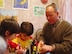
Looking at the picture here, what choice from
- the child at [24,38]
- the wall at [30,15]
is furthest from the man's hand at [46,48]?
the wall at [30,15]

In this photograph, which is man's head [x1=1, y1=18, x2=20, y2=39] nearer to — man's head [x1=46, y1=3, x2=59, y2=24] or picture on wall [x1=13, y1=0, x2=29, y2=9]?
man's head [x1=46, y1=3, x2=59, y2=24]

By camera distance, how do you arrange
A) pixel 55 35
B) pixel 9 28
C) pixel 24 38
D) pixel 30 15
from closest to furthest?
pixel 9 28, pixel 55 35, pixel 24 38, pixel 30 15

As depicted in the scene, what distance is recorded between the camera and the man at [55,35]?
68.8 inches

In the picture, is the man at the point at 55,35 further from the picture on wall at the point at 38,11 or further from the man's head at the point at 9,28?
the picture on wall at the point at 38,11

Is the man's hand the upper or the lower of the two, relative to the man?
lower

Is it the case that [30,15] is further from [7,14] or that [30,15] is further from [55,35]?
[55,35]

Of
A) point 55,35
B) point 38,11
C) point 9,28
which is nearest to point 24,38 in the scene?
point 55,35

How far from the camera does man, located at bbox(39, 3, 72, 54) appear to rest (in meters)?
1.75

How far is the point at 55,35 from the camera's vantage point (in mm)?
1851

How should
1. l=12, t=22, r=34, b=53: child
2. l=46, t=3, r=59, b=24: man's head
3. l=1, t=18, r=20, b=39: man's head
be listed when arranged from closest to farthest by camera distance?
l=1, t=18, r=20, b=39: man's head < l=46, t=3, r=59, b=24: man's head < l=12, t=22, r=34, b=53: child

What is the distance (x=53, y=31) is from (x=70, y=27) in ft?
0.56

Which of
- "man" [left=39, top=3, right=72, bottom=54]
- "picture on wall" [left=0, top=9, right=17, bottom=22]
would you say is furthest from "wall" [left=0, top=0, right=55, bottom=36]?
"man" [left=39, top=3, right=72, bottom=54]

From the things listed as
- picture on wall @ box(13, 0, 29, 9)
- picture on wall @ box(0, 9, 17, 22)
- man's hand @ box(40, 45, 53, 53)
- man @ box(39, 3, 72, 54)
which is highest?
picture on wall @ box(13, 0, 29, 9)

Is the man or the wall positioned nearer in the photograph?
the man
